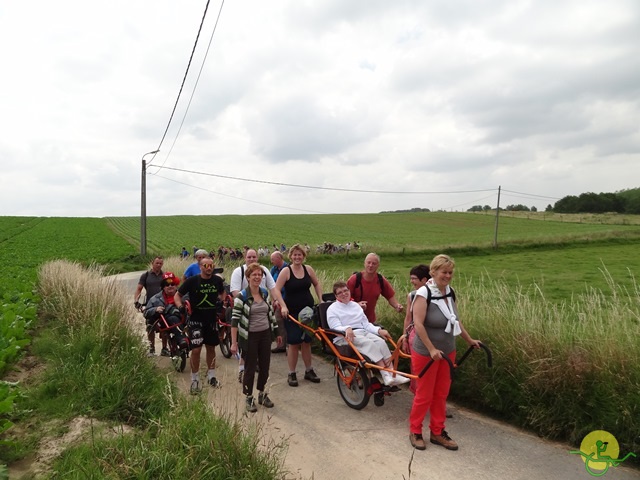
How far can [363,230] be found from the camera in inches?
2233

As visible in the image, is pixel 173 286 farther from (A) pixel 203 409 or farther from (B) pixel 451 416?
(B) pixel 451 416

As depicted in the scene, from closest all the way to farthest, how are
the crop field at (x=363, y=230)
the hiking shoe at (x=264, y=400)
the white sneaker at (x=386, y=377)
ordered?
the white sneaker at (x=386, y=377) → the hiking shoe at (x=264, y=400) → the crop field at (x=363, y=230)

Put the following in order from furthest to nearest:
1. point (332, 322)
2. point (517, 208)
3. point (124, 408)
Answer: point (517, 208)
point (332, 322)
point (124, 408)

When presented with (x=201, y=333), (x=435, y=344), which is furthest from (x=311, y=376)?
(x=435, y=344)

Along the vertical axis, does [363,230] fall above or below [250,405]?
above

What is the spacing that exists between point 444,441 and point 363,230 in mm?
52844

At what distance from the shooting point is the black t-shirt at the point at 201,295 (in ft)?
18.6

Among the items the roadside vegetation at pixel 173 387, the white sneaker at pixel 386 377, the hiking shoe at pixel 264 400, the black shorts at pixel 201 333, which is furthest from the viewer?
the black shorts at pixel 201 333

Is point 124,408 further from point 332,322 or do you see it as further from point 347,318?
point 347,318

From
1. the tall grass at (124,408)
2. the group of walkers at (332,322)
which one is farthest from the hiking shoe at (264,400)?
the tall grass at (124,408)

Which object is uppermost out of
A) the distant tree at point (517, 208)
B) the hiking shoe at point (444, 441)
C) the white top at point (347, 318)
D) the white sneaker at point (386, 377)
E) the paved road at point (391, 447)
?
the distant tree at point (517, 208)

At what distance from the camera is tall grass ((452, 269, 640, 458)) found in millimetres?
4168

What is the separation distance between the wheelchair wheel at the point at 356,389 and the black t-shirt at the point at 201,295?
1919mm

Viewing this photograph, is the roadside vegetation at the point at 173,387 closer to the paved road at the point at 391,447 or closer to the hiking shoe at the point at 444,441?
the paved road at the point at 391,447
